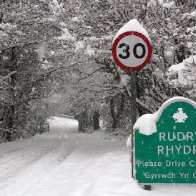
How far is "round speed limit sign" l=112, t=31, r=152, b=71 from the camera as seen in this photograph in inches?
280

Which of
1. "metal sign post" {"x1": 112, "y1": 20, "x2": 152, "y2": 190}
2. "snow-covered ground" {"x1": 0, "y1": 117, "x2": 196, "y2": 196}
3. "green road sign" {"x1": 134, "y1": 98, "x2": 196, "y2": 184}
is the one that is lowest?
"snow-covered ground" {"x1": 0, "y1": 117, "x2": 196, "y2": 196}

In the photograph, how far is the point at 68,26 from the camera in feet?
47.1

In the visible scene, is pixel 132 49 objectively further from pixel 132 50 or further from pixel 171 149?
pixel 171 149

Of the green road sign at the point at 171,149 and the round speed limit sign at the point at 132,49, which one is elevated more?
the round speed limit sign at the point at 132,49

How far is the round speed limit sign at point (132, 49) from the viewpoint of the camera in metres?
7.11

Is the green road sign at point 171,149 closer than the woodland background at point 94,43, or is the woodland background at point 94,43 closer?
the green road sign at point 171,149

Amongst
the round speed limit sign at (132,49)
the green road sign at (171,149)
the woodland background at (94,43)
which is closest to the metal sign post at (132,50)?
the round speed limit sign at (132,49)

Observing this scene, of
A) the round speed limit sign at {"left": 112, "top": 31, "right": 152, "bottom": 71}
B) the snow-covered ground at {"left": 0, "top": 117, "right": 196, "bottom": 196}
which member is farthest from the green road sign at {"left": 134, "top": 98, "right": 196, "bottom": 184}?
the round speed limit sign at {"left": 112, "top": 31, "right": 152, "bottom": 71}

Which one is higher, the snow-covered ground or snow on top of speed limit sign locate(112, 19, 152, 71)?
snow on top of speed limit sign locate(112, 19, 152, 71)

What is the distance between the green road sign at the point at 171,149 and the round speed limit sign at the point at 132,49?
870 mm

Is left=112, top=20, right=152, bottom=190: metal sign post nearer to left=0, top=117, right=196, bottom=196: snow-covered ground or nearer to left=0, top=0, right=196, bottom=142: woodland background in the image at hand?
left=0, top=117, right=196, bottom=196: snow-covered ground

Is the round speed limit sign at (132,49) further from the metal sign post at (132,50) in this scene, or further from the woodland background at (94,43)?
the woodland background at (94,43)

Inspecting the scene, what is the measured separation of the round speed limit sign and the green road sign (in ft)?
2.85

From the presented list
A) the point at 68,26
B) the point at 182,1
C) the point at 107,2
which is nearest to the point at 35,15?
the point at 68,26
